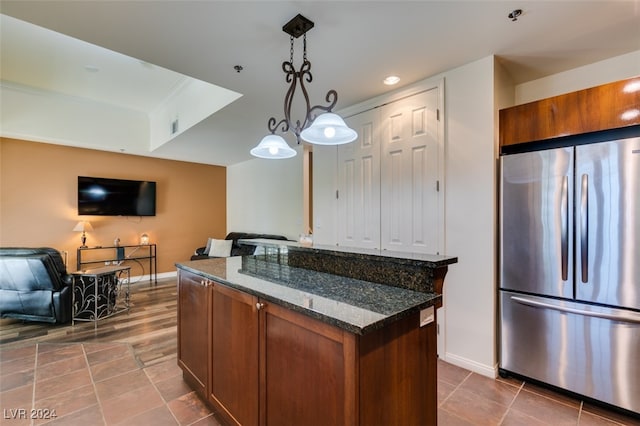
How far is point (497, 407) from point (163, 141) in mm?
5498

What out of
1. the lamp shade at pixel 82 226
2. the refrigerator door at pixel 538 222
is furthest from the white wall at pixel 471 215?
the lamp shade at pixel 82 226

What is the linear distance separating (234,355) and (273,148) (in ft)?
4.93

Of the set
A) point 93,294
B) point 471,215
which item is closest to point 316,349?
point 471,215

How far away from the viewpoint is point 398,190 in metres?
2.88

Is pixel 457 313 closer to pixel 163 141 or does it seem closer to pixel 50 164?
pixel 163 141

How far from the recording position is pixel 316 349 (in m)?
1.16

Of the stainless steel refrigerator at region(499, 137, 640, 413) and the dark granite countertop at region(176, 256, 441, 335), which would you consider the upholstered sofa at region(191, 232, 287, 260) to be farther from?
the stainless steel refrigerator at region(499, 137, 640, 413)

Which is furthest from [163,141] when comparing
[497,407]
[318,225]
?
[497,407]

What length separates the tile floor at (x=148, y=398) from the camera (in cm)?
186

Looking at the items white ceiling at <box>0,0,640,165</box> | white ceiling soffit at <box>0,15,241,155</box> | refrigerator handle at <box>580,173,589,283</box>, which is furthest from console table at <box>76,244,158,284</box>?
refrigerator handle at <box>580,173,589,283</box>

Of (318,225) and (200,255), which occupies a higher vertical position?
(318,225)

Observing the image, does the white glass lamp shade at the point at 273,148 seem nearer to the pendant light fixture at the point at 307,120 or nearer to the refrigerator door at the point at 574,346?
the pendant light fixture at the point at 307,120

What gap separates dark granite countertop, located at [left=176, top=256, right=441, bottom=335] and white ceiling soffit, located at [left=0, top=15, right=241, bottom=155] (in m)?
2.07

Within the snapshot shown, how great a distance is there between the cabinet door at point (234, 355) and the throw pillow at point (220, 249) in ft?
13.7
